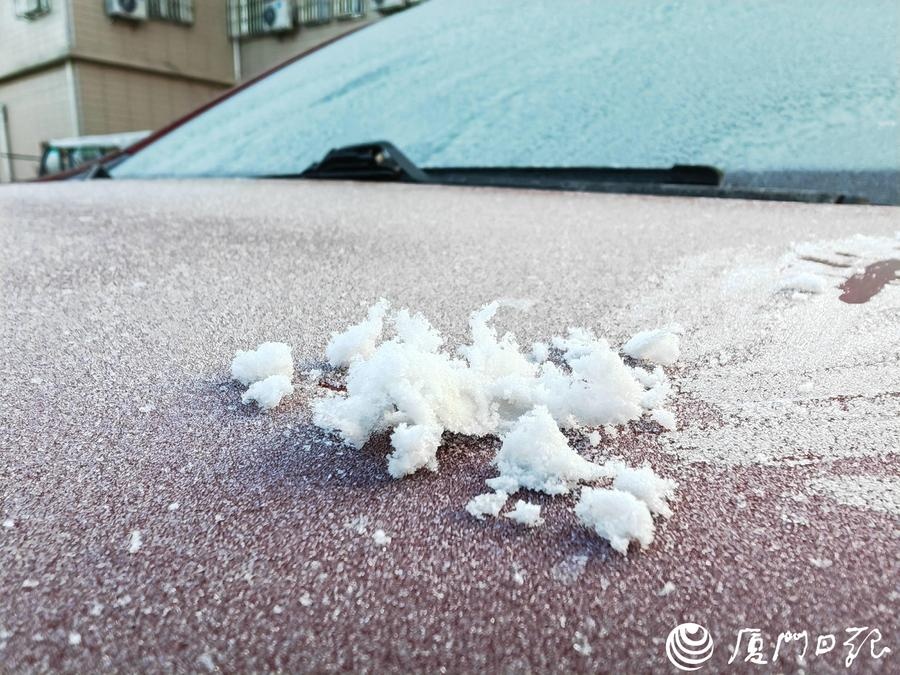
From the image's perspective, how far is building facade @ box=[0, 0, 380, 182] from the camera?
27.6 ft

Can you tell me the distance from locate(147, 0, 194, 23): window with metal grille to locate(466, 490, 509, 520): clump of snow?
402 inches

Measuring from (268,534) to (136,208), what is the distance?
0.92 metres

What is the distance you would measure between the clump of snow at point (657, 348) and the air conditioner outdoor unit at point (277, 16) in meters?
9.66

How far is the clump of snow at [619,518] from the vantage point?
13.7 inches

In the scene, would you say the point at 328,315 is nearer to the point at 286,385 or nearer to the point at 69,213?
the point at 286,385

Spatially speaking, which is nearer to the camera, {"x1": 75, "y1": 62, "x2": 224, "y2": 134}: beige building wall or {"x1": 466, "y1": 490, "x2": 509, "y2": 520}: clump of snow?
{"x1": 466, "y1": 490, "x2": 509, "y2": 520}: clump of snow

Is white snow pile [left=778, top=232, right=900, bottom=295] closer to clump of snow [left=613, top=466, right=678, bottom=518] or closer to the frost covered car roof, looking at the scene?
the frost covered car roof

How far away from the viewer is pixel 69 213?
1069 mm

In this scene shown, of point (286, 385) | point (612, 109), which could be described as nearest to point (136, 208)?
point (286, 385)

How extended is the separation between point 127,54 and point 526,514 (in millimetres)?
10087

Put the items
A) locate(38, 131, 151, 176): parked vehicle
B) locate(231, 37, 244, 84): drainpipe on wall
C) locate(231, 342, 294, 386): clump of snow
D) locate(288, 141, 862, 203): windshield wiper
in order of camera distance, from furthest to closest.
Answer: locate(231, 37, 244, 84): drainpipe on wall, locate(38, 131, 151, 176): parked vehicle, locate(288, 141, 862, 203): windshield wiper, locate(231, 342, 294, 386): clump of snow

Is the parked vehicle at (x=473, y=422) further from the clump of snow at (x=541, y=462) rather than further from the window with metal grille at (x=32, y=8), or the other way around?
the window with metal grille at (x=32, y=8)

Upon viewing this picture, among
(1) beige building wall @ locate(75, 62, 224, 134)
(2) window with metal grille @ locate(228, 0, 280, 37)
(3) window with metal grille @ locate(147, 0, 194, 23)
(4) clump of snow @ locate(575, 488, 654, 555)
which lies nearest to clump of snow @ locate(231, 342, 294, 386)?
(4) clump of snow @ locate(575, 488, 654, 555)

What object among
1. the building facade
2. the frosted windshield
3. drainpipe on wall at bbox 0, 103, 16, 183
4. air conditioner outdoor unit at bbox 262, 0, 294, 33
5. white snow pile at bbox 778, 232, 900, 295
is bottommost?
drainpipe on wall at bbox 0, 103, 16, 183
